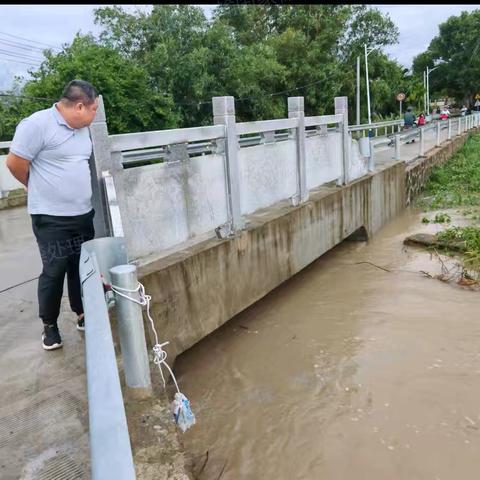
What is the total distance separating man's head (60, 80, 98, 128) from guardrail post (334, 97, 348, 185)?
4.98m

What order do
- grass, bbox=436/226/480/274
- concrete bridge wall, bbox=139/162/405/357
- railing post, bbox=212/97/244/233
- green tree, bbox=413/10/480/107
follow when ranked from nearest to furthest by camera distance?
concrete bridge wall, bbox=139/162/405/357, railing post, bbox=212/97/244/233, grass, bbox=436/226/480/274, green tree, bbox=413/10/480/107

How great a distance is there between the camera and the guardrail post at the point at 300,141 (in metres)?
5.76

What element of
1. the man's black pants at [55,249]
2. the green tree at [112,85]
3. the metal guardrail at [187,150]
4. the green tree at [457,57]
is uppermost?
the green tree at [457,57]

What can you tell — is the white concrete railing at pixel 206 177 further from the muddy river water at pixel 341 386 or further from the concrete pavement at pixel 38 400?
the muddy river water at pixel 341 386

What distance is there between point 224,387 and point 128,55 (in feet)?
76.6

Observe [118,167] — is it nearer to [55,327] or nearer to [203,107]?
[55,327]

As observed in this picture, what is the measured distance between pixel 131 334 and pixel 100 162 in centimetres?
→ 130

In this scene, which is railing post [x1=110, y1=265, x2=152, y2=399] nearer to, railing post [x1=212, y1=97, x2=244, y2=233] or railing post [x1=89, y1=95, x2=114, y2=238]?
railing post [x1=89, y1=95, x2=114, y2=238]

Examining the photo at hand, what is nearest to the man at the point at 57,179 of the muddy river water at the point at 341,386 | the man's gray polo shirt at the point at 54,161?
the man's gray polo shirt at the point at 54,161

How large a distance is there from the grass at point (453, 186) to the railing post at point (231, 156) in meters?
7.58

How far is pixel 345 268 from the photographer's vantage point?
7.10 meters

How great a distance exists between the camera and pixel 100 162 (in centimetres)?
312

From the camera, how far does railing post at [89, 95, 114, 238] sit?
3051 millimetres

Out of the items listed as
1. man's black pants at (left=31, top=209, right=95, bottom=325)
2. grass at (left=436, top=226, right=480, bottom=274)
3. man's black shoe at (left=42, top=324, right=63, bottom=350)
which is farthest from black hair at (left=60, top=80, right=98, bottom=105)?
grass at (left=436, top=226, right=480, bottom=274)
